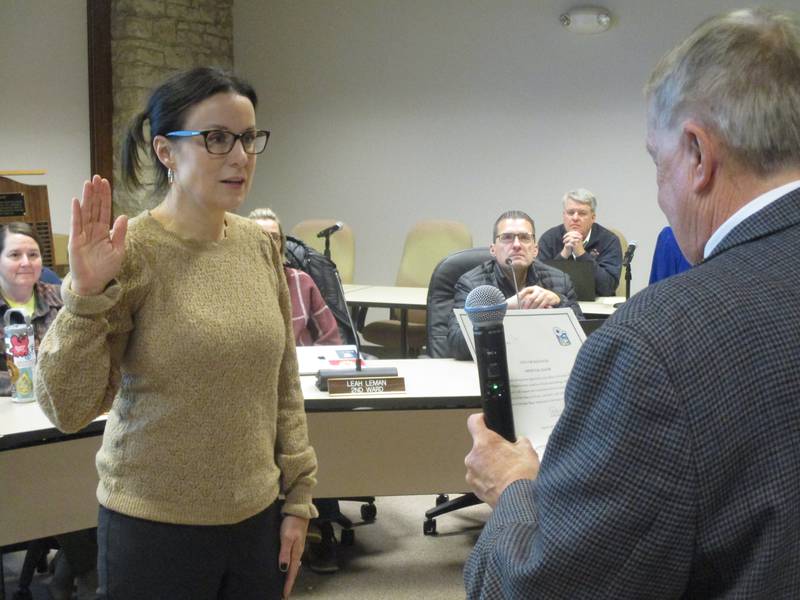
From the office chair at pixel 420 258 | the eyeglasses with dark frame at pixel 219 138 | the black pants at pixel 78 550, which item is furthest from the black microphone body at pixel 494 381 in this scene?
the office chair at pixel 420 258

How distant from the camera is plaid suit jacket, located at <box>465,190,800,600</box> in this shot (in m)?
0.75

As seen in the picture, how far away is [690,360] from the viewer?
0.76 meters

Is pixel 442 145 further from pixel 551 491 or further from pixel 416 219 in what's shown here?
pixel 551 491

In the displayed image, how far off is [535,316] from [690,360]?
1031 mm

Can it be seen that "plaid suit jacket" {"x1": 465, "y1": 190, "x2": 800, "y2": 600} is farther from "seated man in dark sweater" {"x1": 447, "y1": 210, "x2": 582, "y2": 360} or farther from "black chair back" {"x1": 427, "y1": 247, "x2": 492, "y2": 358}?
"black chair back" {"x1": 427, "y1": 247, "x2": 492, "y2": 358}

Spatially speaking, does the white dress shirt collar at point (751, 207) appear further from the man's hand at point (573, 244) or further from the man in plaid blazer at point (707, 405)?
the man's hand at point (573, 244)

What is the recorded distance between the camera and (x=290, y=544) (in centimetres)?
163

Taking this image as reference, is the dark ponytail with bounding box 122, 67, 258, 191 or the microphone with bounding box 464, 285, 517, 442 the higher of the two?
the dark ponytail with bounding box 122, 67, 258, 191

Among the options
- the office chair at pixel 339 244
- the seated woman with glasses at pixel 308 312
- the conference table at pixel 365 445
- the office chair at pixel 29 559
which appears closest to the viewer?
the conference table at pixel 365 445

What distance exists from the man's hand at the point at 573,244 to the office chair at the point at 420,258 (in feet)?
2.04

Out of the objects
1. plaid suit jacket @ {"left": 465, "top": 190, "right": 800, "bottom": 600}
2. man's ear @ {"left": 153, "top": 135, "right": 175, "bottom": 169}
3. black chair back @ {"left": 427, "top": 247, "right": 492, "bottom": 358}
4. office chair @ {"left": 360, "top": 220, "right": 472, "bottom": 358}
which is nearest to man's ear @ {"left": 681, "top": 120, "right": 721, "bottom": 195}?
plaid suit jacket @ {"left": 465, "top": 190, "right": 800, "bottom": 600}

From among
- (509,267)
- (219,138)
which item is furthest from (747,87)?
(509,267)

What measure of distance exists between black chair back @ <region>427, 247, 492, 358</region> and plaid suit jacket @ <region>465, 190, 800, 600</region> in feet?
9.61

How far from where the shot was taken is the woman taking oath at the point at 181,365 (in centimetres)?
139
